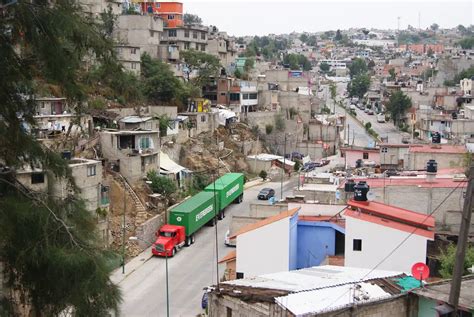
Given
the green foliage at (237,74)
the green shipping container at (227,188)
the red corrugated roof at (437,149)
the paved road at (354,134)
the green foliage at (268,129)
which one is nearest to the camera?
the red corrugated roof at (437,149)

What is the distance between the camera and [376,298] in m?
9.02

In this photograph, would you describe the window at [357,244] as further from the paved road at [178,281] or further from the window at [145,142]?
the window at [145,142]

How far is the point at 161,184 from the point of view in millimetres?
24797

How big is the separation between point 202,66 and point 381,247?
28699mm

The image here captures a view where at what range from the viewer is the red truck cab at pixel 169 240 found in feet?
69.3

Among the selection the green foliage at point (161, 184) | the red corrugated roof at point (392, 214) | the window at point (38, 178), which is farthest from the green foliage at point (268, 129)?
the window at point (38, 178)

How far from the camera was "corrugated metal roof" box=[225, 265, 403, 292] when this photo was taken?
9.65 metres

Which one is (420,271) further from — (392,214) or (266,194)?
(266,194)

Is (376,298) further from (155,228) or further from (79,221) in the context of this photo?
(155,228)

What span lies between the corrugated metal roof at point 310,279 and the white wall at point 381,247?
8.70ft

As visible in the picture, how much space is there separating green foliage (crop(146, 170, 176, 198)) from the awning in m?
1.13

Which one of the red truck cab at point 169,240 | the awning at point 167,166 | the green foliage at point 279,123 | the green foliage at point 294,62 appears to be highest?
the green foliage at point 294,62

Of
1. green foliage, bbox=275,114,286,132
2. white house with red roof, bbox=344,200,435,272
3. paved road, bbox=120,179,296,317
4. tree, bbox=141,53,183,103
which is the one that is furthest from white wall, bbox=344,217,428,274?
green foliage, bbox=275,114,286,132

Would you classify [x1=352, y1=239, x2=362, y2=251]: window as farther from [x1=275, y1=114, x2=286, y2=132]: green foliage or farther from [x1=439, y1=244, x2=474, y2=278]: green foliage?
[x1=275, y1=114, x2=286, y2=132]: green foliage
